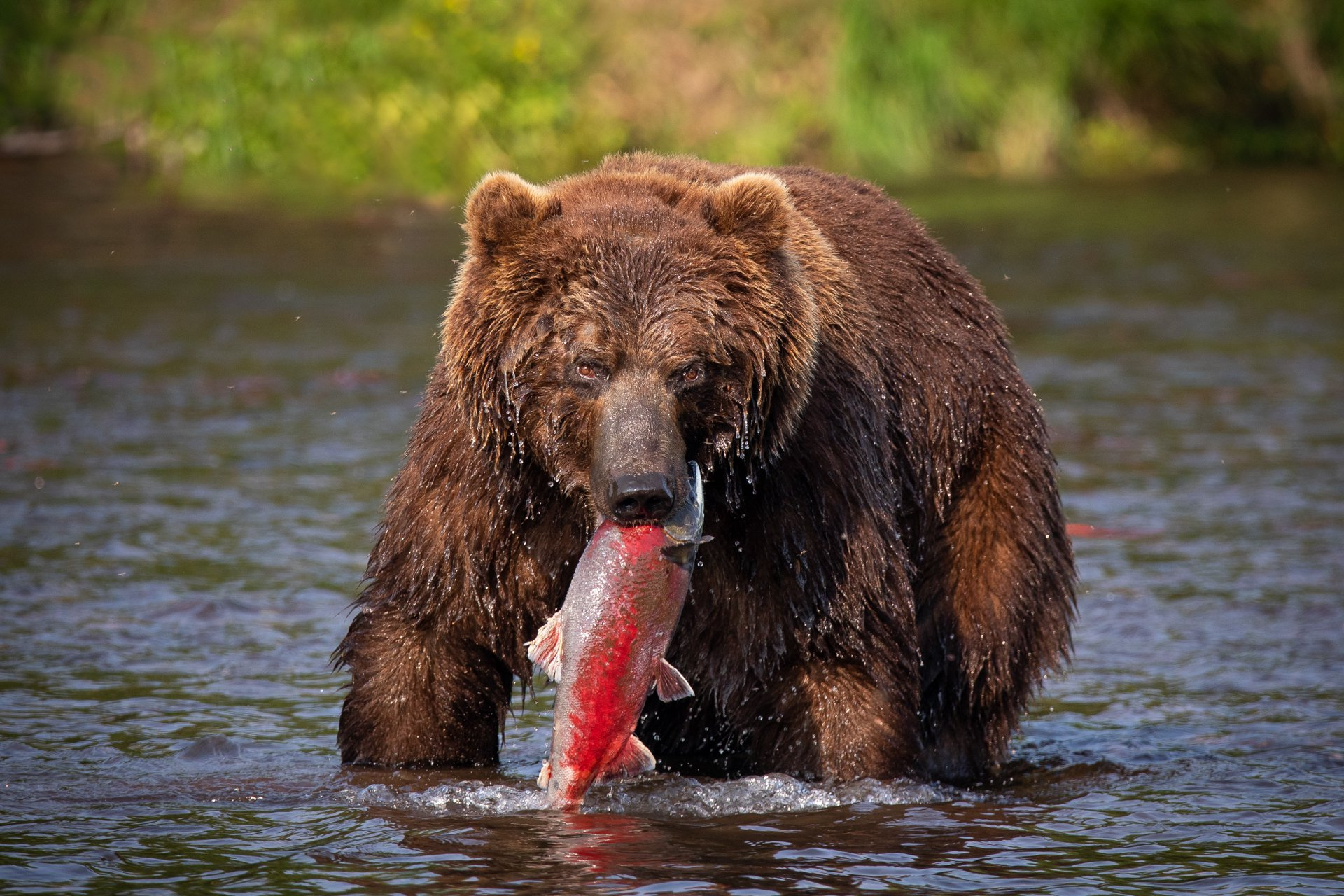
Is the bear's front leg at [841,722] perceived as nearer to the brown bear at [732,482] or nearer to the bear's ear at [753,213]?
the brown bear at [732,482]

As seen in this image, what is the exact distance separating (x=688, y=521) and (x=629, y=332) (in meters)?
0.49

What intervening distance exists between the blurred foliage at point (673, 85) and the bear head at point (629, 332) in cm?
1509

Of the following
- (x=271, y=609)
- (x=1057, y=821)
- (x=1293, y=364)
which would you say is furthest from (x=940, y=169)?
(x=1057, y=821)

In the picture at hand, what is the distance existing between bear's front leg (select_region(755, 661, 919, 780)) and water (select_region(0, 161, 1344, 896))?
0.33 ft

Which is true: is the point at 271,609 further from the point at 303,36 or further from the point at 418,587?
the point at 303,36

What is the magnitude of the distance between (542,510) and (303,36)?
58.4 ft

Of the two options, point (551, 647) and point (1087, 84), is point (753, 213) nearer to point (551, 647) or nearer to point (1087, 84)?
point (551, 647)

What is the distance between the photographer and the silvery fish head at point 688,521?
177 inches

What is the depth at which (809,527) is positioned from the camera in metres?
5.07

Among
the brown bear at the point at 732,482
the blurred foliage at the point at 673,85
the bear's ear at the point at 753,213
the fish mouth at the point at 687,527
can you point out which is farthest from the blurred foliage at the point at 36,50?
the fish mouth at the point at 687,527

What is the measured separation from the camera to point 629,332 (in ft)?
15.2

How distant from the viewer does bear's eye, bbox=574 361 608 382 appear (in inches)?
182

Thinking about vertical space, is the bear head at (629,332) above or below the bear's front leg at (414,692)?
above

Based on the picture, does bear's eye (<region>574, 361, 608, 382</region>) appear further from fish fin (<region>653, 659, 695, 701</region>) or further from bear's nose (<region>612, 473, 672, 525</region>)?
fish fin (<region>653, 659, 695, 701</region>)
